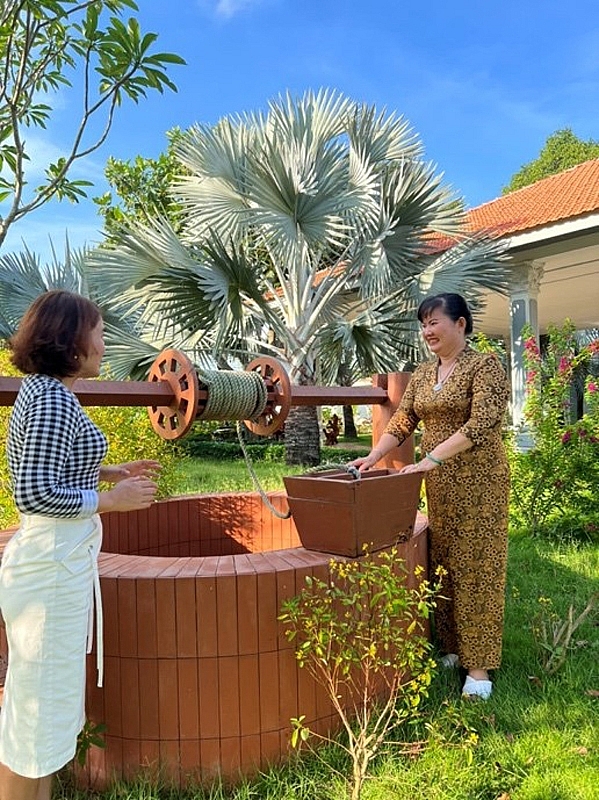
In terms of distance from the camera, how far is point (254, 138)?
6.95 m

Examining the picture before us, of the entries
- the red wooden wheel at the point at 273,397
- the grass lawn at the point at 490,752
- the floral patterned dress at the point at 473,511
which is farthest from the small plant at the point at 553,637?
the red wooden wheel at the point at 273,397

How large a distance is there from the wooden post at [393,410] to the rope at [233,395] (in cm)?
88

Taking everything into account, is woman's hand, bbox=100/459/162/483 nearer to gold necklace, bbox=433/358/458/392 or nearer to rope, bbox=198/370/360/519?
rope, bbox=198/370/360/519

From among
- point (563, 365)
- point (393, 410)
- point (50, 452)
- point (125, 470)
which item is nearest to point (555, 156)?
point (563, 365)

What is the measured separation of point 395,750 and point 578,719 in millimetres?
692

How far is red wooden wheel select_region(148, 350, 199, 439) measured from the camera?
1.82m

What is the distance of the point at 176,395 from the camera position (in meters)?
1.87

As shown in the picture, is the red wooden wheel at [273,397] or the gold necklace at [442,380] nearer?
the red wooden wheel at [273,397]

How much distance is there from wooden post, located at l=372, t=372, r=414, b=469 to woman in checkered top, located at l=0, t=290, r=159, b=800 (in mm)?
1633

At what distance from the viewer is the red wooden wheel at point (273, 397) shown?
2.09 metres

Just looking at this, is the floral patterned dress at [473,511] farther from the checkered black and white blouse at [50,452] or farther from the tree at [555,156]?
the tree at [555,156]

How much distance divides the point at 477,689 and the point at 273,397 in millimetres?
1301

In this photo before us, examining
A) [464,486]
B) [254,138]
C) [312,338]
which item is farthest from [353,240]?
[464,486]

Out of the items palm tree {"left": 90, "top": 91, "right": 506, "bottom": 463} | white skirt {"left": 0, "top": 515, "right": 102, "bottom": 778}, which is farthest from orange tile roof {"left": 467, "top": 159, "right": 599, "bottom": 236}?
white skirt {"left": 0, "top": 515, "right": 102, "bottom": 778}
